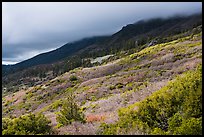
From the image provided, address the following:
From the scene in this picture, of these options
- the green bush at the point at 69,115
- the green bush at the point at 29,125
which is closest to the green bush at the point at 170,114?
the green bush at the point at 69,115

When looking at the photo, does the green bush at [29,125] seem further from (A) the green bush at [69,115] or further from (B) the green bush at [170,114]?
(B) the green bush at [170,114]

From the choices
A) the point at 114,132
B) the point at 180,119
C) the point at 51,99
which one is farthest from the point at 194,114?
the point at 51,99

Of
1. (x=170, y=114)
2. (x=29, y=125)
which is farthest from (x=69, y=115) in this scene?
(x=170, y=114)

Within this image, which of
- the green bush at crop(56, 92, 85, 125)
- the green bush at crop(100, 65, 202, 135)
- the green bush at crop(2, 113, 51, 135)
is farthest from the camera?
the green bush at crop(56, 92, 85, 125)

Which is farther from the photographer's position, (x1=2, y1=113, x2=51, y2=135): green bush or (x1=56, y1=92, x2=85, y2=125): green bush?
(x1=56, y1=92, x2=85, y2=125): green bush

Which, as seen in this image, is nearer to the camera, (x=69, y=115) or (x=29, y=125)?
(x=29, y=125)

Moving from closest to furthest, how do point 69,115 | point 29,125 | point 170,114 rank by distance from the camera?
point 170,114 < point 29,125 < point 69,115

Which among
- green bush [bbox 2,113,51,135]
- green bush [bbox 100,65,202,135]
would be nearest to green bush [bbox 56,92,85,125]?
green bush [bbox 2,113,51,135]

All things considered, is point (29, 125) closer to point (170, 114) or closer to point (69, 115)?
point (69, 115)

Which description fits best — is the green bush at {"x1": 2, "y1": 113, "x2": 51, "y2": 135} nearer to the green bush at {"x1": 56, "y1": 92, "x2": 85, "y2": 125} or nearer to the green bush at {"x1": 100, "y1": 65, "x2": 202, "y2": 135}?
the green bush at {"x1": 56, "y1": 92, "x2": 85, "y2": 125}

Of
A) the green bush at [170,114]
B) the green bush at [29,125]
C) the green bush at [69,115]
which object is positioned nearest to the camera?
the green bush at [170,114]

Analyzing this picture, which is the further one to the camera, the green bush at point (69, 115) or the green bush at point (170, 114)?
the green bush at point (69, 115)

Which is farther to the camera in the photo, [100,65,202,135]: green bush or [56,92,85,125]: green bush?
[56,92,85,125]: green bush

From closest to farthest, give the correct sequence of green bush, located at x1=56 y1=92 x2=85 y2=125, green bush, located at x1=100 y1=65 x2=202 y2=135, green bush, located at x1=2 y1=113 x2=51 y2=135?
green bush, located at x1=100 y1=65 x2=202 y2=135, green bush, located at x1=2 y1=113 x2=51 y2=135, green bush, located at x1=56 y1=92 x2=85 y2=125
